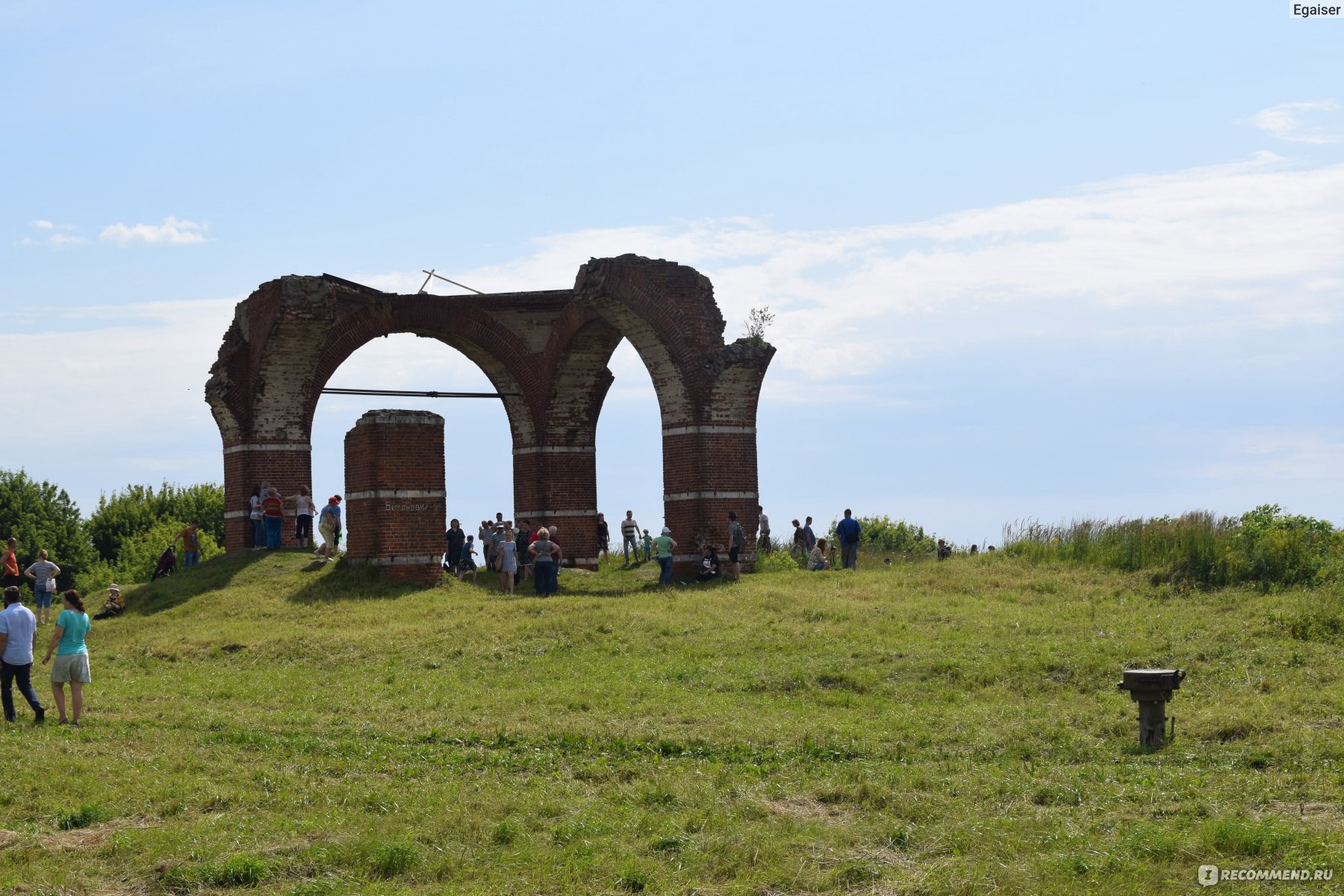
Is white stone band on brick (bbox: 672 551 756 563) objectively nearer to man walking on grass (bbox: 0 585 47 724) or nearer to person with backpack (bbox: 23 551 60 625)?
person with backpack (bbox: 23 551 60 625)

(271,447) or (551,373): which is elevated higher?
(551,373)

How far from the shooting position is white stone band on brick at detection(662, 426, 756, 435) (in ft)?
75.0

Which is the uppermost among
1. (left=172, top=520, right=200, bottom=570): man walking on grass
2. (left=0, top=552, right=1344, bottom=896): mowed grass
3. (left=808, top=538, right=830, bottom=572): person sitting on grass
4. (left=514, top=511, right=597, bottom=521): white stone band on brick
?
(left=514, top=511, right=597, bottom=521): white stone band on brick

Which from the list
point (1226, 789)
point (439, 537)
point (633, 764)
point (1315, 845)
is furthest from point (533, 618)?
point (1315, 845)

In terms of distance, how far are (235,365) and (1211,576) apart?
17.2m

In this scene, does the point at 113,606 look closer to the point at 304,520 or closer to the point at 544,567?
the point at 304,520

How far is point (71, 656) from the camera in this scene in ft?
41.4

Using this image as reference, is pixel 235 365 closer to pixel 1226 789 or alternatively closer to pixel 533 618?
pixel 533 618

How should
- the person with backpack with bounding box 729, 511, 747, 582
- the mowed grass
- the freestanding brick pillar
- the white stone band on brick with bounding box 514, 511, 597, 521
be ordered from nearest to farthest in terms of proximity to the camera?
the mowed grass
the freestanding brick pillar
the person with backpack with bounding box 729, 511, 747, 582
the white stone band on brick with bounding box 514, 511, 597, 521

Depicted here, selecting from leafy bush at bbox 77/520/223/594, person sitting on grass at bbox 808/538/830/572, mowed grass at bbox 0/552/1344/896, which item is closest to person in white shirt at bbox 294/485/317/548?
mowed grass at bbox 0/552/1344/896

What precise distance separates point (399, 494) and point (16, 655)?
898cm

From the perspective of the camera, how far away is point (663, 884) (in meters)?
7.31

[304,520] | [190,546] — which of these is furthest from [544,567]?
[190,546]

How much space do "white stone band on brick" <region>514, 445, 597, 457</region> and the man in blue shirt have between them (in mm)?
6458
